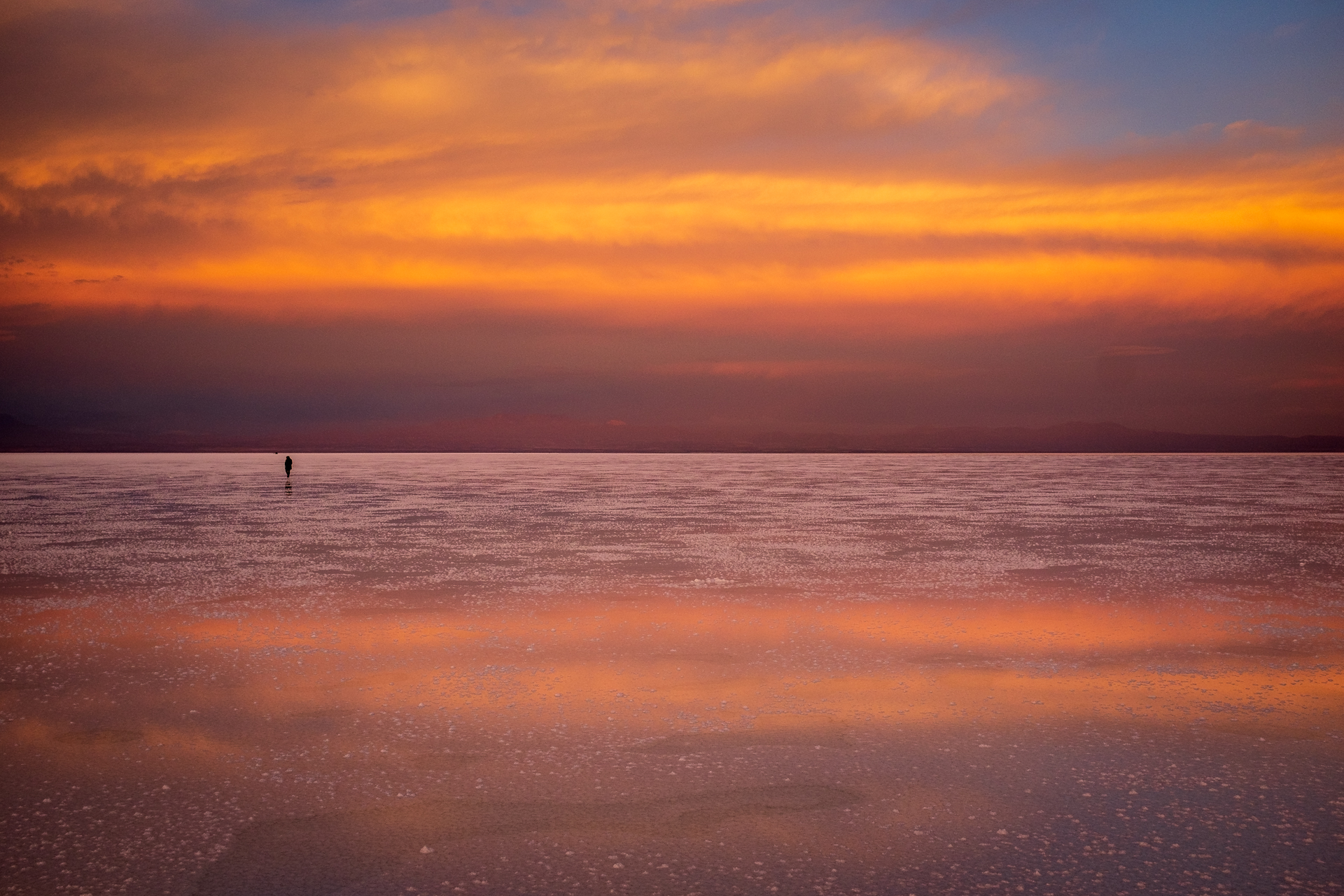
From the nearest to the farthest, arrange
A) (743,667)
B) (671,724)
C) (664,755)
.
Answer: (664,755) < (671,724) < (743,667)

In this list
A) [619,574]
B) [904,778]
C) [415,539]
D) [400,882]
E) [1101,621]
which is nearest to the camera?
[400,882]

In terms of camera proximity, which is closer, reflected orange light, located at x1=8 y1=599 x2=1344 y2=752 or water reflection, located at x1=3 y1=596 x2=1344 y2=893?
water reflection, located at x1=3 y1=596 x2=1344 y2=893

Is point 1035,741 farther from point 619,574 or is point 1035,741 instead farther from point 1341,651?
point 619,574

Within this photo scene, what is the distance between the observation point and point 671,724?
6859 millimetres

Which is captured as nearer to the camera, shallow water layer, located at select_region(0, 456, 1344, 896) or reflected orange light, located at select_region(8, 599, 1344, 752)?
shallow water layer, located at select_region(0, 456, 1344, 896)

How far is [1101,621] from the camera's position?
35.3ft

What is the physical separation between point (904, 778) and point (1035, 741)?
1319 mm

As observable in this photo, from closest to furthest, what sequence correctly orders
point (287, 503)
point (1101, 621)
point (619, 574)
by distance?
point (1101, 621)
point (619, 574)
point (287, 503)

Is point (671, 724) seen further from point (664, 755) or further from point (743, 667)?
point (743, 667)

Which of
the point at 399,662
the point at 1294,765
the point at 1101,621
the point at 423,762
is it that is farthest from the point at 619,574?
the point at 1294,765

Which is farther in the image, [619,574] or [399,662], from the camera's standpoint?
[619,574]

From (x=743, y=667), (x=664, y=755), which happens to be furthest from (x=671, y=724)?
(x=743, y=667)

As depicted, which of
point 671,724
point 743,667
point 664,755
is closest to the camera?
point 664,755

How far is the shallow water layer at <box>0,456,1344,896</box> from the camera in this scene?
4715 millimetres
